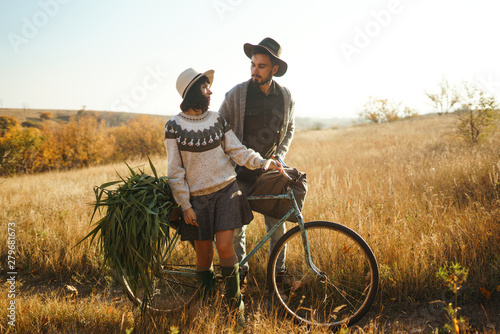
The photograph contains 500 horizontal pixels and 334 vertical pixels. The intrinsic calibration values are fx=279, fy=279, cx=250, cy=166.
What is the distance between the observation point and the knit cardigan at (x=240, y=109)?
A: 2941 millimetres

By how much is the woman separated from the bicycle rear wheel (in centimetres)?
29

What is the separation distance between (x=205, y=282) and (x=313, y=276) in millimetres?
1099

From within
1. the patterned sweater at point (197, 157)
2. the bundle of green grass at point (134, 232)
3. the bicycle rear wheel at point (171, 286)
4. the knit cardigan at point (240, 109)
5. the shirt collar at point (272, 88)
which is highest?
the shirt collar at point (272, 88)

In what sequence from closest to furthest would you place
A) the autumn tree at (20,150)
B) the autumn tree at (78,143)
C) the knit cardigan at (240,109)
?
the knit cardigan at (240,109) → the autumn tree at (20,150) → the autumn tree at (78,143)

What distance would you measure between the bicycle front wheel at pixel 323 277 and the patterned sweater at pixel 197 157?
2.55ft

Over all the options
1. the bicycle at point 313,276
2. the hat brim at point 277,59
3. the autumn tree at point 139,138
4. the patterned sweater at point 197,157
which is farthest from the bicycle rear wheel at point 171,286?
the autumn tree at point 139,138

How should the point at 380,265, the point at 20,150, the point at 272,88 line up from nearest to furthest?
the point at 380,265
the point at 272,88
the point at 20,150

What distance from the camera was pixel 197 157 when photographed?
232cm

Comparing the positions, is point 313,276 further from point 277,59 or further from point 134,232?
point 277,59

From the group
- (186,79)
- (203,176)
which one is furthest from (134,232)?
(186,79)

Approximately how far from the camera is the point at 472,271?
2.61 m

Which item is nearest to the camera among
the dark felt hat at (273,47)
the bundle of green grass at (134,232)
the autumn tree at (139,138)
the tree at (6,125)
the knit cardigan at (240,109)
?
the bundle of green grass at (134,232)

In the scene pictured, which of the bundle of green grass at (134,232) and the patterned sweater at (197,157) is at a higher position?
the patterned sweater at (197,157)

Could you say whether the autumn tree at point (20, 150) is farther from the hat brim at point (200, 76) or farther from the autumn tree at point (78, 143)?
the hat brim at point (200, 76)
